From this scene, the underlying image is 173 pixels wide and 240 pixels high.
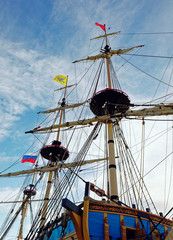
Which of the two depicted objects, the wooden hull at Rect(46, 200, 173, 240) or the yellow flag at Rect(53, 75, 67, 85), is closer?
the wooden hull at Rect(46, 200, 173, 240)

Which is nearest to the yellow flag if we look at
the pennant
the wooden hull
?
the pennant

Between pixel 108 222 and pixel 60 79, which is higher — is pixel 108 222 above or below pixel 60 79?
below

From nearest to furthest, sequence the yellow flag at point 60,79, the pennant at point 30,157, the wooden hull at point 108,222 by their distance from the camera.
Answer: the wooden hull at point 108,222, the pennant at point 30,157, the yellow flag at point 60,79

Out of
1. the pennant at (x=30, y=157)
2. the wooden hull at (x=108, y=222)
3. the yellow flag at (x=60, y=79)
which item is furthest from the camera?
the yellow flag at (x=60, y=79)

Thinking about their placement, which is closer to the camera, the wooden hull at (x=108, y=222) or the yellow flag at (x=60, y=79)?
the wooden hull at (x=108, y=222)

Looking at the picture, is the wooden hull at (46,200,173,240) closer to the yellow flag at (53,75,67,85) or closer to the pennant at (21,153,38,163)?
the pennant at (21,153,38,163)

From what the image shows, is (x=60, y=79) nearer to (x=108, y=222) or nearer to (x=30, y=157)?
(x=30, y=157)

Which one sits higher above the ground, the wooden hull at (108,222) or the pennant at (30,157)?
the pennant at (30,157)

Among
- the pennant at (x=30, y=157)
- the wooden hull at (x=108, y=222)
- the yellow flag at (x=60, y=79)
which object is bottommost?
the wooden hull at (x=108, y=222)

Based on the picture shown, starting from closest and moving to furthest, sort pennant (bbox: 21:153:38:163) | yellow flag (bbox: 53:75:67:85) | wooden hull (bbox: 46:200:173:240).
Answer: wooden hull (bbox: 46:200:173:240), pennant (bbox: 21:153:38:163), yellow flag (bbox: 53:75:67:85)

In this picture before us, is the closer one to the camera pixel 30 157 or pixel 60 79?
pixel 30 157

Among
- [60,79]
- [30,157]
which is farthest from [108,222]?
[60,79]

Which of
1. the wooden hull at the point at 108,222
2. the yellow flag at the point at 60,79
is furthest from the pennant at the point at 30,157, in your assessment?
the wooden hull at the point at 108,222

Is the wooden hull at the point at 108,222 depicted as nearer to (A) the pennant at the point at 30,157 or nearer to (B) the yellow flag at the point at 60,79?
(A) the pennant at the point at 30,157
